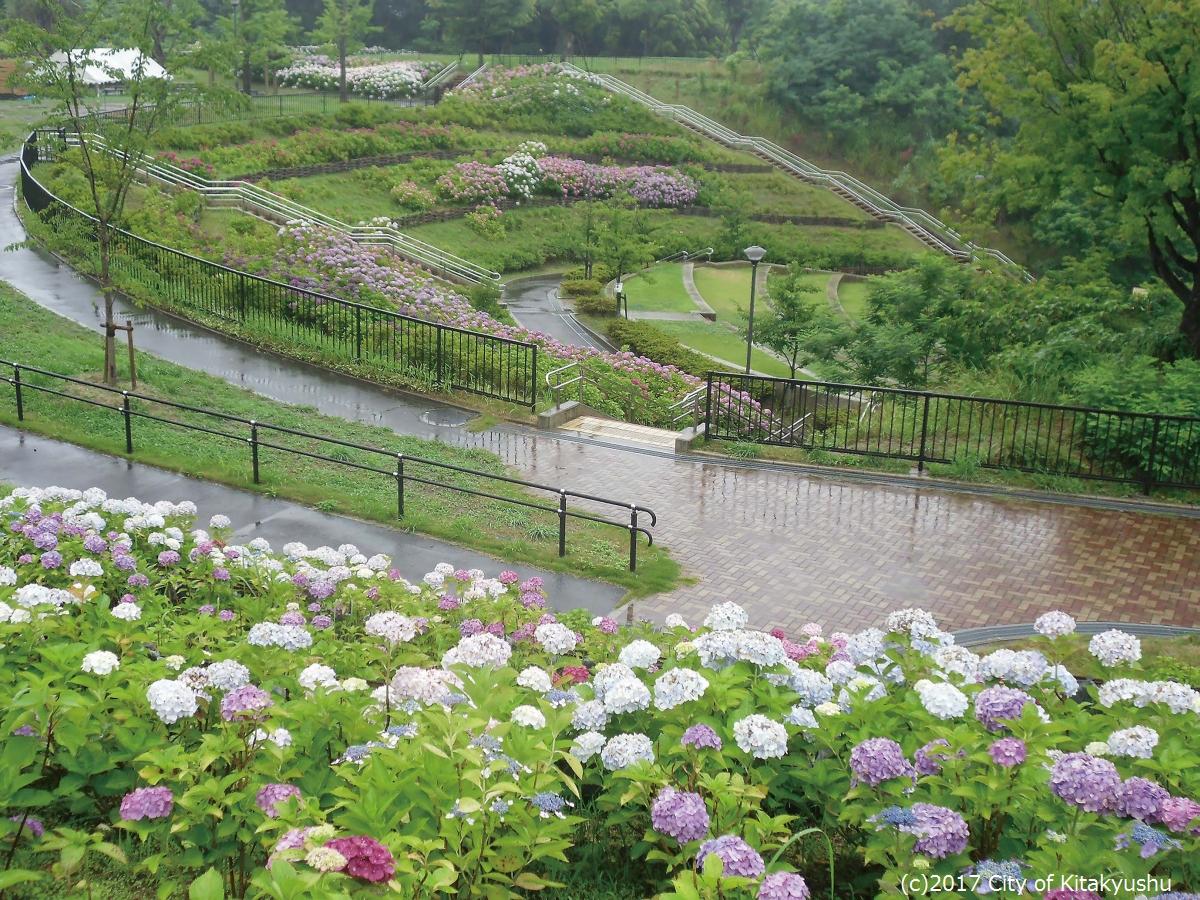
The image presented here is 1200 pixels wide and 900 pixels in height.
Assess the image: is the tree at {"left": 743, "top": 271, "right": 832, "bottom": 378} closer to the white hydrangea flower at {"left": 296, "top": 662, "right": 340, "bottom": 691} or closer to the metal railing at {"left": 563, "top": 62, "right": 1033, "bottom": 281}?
the white hydrangea flower at {"left": 296, "top": 662, "right": 340, "bottom": 691}

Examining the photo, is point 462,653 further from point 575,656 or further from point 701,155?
point 701,155

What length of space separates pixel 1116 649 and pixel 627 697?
236 centimetres

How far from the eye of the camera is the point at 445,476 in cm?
1401

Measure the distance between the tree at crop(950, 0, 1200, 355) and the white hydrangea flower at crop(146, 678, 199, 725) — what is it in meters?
16.6

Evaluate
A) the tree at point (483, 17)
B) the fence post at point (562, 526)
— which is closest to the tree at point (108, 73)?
the fence post at point (562, 526)

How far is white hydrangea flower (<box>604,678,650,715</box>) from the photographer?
16.0 ft

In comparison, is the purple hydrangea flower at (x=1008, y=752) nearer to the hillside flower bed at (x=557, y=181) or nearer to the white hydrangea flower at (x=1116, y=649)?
the white hydrangea flower at (x=1116, y=649)

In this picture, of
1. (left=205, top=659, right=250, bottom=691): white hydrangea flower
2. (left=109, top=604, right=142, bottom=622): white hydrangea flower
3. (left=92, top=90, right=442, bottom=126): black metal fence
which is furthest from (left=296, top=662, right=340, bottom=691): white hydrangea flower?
(left=92, top=90, right=442, bottom=126): black metal fence

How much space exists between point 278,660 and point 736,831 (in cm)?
248

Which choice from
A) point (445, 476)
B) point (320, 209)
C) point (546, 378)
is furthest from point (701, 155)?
point (445, 476)

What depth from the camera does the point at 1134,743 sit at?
4.53 m

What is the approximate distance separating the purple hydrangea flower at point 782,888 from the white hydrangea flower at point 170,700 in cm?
241

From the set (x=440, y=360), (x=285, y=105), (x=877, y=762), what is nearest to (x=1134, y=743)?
(x=877, y=762)

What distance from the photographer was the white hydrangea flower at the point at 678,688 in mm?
4773
